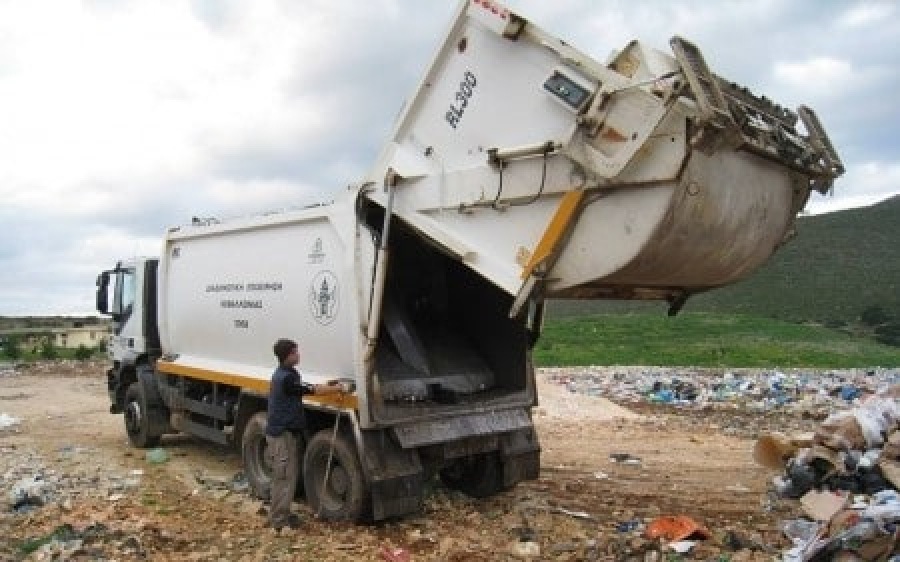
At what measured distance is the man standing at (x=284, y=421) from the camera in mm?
6145

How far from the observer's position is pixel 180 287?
874cm

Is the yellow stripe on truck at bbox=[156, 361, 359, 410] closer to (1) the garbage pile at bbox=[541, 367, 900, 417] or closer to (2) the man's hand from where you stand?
(2) the man's hand

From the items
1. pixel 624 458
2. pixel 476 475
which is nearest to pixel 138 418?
pixel 476 475

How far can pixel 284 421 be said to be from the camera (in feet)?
20.5

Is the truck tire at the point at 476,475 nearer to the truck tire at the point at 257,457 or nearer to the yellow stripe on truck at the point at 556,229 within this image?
the truck tire at the point at 257,457

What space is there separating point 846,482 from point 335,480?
13.0ft

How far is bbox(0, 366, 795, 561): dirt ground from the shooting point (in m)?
5.62

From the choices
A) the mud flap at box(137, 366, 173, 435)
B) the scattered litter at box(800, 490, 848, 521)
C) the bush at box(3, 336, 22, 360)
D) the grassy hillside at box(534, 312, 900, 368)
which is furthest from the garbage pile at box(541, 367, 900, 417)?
the bush at box(3, 336, 22, 360)

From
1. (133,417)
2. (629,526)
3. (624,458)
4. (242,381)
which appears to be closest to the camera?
(629,526)

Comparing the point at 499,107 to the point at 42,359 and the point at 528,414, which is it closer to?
the point at 528,414

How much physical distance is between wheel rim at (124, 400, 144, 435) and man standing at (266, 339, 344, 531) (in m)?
3.76

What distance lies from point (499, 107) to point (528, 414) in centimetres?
277

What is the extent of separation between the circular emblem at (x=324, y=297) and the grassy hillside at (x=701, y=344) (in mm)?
15502

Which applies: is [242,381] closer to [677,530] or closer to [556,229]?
[556,229]
